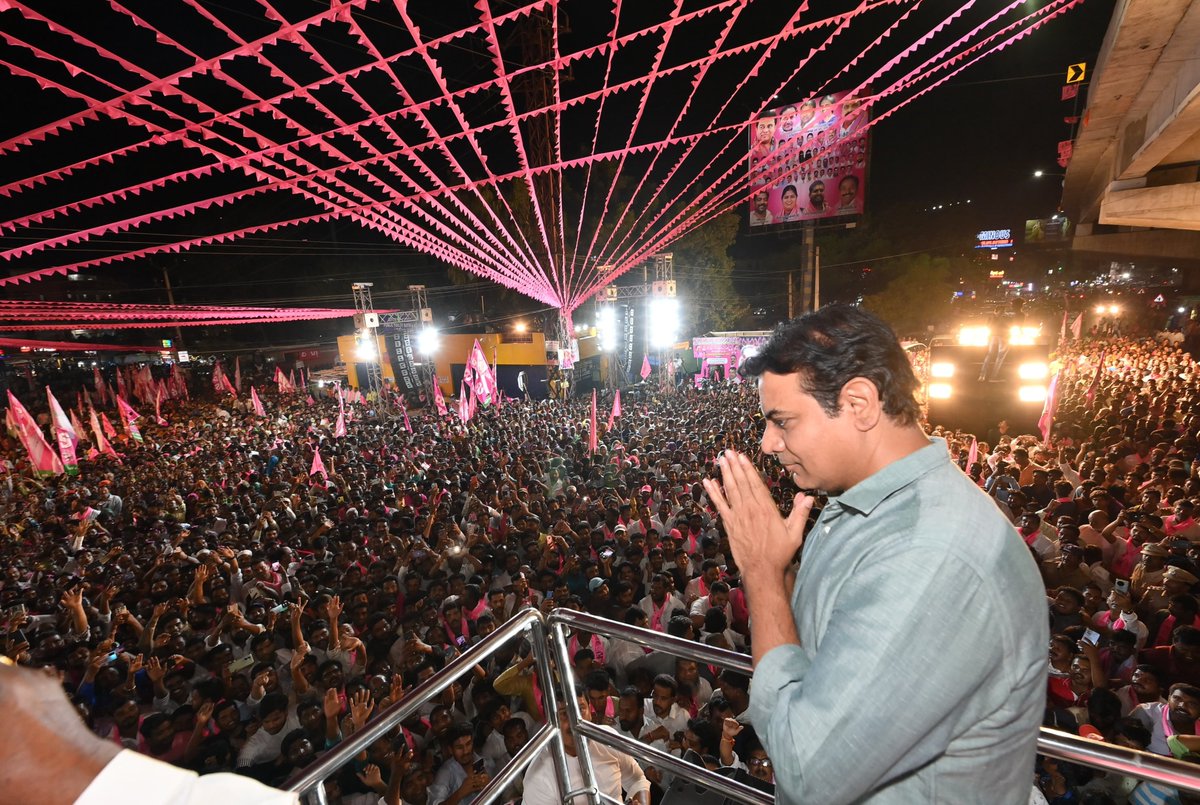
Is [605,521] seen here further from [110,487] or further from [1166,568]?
[110,487]

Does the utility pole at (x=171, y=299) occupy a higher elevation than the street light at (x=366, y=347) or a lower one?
higher

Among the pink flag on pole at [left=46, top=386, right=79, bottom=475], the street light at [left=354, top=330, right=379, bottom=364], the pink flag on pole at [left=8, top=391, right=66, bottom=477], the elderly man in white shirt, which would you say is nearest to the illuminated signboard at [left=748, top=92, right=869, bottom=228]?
the street light at [left=354, top=330, right=379, bottom=364]

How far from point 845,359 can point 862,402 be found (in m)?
0.11

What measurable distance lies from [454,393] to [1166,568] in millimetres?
25196

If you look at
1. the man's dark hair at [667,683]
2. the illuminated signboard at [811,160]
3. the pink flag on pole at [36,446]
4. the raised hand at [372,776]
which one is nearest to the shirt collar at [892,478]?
the man's dark hair at [667,683]

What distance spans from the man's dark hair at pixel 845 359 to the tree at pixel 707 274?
30.2m

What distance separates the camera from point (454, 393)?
26547 mm

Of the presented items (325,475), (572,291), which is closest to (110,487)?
(325,475)

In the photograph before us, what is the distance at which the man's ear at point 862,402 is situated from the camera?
1.24 metres

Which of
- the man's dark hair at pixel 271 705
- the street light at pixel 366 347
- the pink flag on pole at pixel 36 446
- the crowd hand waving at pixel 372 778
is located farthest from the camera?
the street light at pixel 366 347

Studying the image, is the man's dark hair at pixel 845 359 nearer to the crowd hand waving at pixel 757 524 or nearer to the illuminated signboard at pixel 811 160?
the crowd hand waving at pixel 757 524

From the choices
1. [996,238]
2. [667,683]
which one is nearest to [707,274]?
[667,683]

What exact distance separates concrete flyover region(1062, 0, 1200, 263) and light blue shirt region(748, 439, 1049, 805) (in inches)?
226

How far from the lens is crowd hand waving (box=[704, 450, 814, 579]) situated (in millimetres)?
1252
